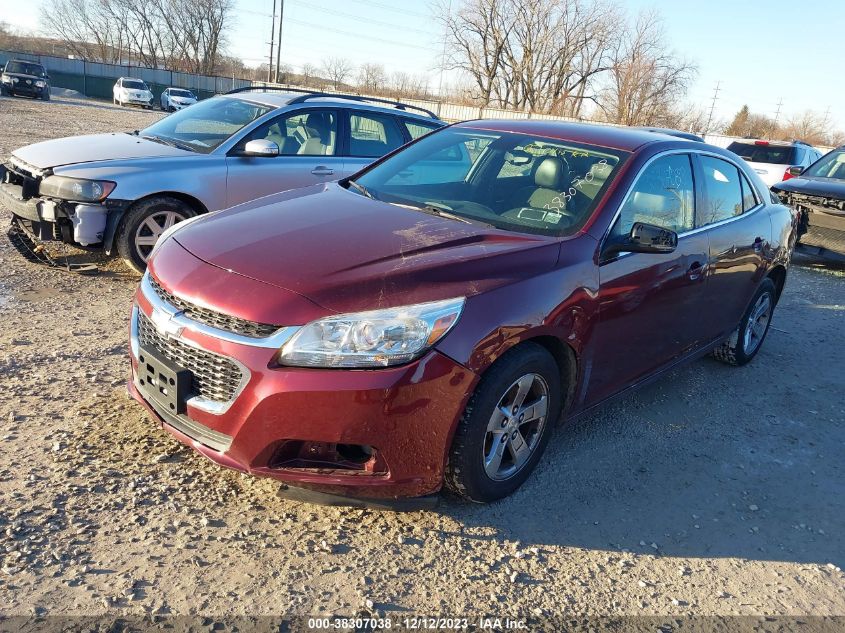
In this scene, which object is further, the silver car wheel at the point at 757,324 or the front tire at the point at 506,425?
the silver car wheel at the point at 757,324

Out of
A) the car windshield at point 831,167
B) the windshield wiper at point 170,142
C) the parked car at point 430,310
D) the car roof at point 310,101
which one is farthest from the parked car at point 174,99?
the parked car at point 430,310

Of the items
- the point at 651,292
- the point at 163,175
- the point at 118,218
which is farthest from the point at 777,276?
the point at 118,218

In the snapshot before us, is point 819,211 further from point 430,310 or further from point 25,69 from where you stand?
point 25,69

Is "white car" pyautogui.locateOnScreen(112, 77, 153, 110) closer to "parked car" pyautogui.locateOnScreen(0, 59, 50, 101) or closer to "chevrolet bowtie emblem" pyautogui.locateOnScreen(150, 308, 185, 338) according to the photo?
"parked car" pyautogui.locateOnScreen(0, 59, 50, 101)

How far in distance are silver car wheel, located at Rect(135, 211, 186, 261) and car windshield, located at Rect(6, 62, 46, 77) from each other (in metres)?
33.2

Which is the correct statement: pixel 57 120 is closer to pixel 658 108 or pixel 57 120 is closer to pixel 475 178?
pixel 475 178

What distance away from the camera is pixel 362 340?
2.55 metres

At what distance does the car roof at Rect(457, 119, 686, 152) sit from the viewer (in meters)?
3.89

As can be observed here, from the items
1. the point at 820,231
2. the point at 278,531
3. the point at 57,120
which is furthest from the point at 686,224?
the point at 57,120

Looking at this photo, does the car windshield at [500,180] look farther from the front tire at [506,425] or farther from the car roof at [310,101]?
the car roof at [310,101]

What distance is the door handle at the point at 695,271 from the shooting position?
13.0 ft

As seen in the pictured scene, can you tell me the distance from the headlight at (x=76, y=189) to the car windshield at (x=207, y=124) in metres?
1.01

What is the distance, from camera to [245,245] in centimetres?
300

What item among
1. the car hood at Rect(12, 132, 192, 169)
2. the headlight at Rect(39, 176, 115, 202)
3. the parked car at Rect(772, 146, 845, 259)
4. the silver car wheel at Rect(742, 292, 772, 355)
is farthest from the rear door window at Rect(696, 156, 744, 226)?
the parked car at Rect(772, 146, 845, 259)
